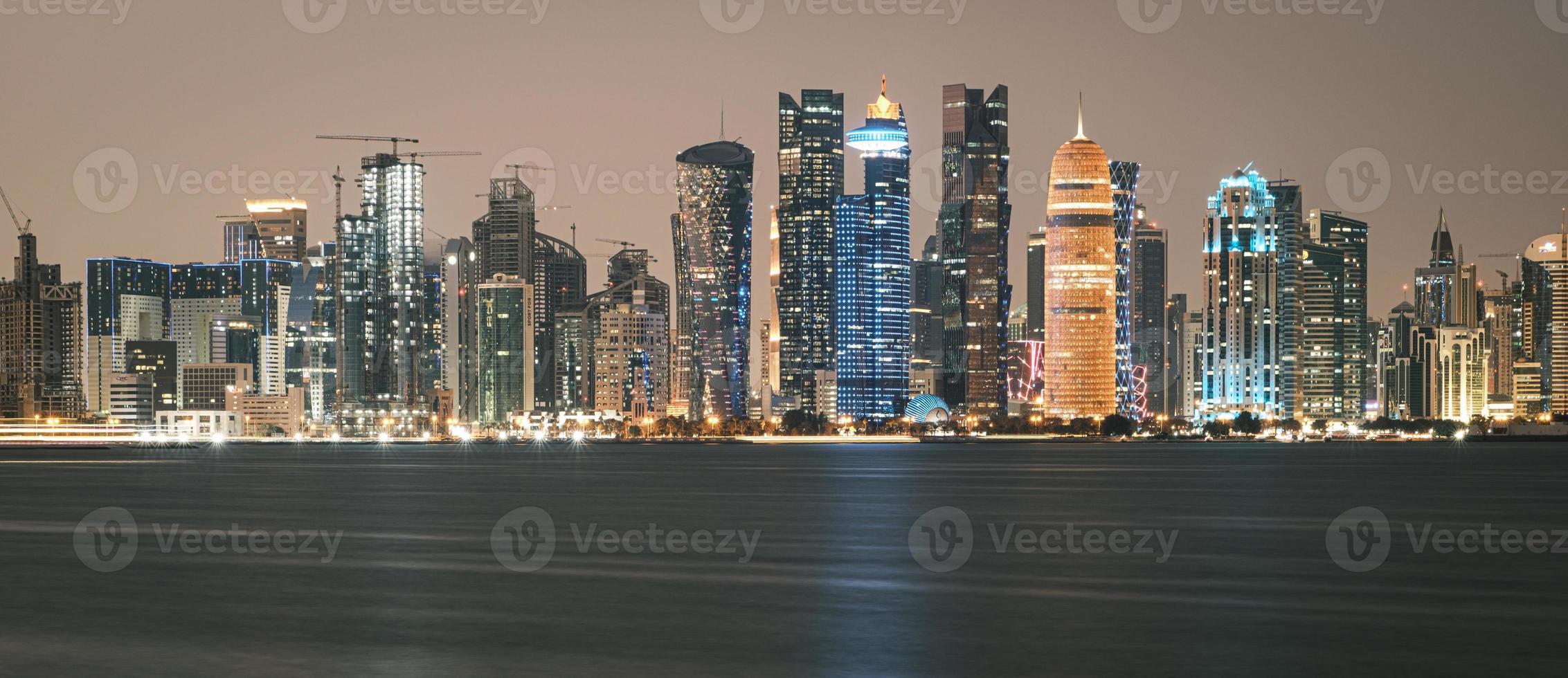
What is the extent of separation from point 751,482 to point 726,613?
9155 centimetres

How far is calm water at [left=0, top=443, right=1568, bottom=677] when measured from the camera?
114ft

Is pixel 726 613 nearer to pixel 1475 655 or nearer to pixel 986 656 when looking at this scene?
pixel 986 656

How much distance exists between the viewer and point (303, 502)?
326ft

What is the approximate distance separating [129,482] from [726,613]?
10434 centimetres

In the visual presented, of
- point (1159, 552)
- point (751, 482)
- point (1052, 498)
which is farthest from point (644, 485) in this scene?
point (1159, 552)

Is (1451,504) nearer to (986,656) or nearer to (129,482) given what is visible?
(986,656)

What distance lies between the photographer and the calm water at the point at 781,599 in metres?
34.6

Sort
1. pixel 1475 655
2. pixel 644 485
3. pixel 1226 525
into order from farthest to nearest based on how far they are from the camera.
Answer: pixel 644 485, pixel 1226 525, pixel 1475 655

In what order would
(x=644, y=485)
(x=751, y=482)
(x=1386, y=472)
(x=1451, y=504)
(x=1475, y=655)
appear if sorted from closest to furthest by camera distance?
(x=1475, y=655) < (x=1451, y=504) < (x=644, y=485) < (x=751, y=482) < (x=1386, y=472)

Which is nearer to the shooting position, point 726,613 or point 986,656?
point 986,656

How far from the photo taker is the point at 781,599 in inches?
1788

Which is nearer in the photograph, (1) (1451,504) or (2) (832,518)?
(2) (832,518)

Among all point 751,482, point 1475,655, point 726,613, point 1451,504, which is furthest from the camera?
point 751,482

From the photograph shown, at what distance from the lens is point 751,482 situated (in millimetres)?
133500
